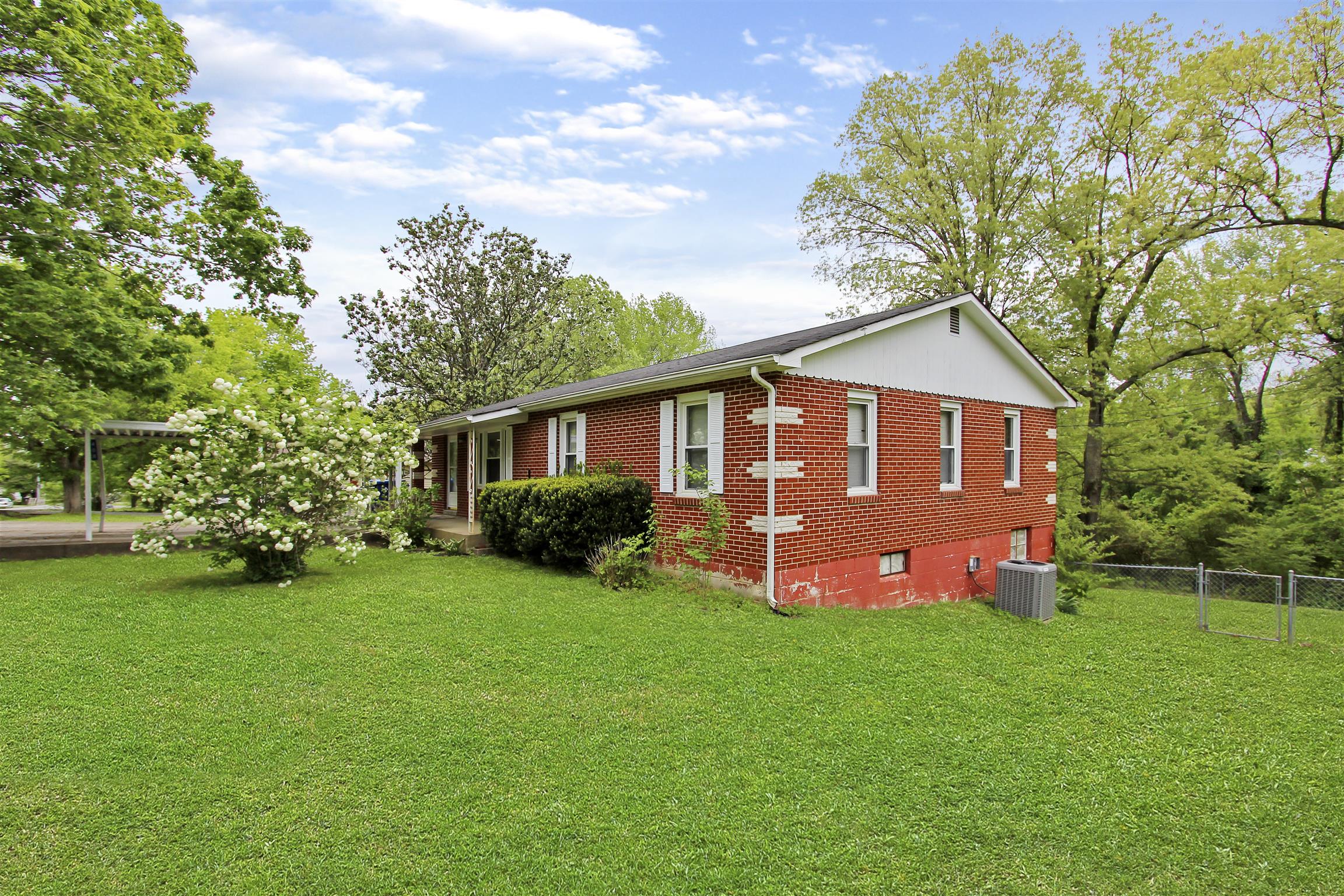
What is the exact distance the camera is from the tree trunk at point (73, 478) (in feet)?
69.5

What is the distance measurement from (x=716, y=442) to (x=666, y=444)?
1104 millimetres

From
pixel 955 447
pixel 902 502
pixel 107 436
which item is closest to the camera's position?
A: pixel 902 502

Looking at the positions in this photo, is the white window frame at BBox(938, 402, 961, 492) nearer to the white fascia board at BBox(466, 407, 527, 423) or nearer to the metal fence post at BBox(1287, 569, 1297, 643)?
the metal fence post at BBox(1287, 569, 1297, 643)

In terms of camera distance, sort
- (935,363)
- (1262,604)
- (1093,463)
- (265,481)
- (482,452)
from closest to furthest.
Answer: (265,481) < (935,363) < (1262,604) < (482,452) < (1093,463)

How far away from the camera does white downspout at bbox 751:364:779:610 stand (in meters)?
8.25

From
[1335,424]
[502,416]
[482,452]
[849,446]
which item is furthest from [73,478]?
[1335,424]

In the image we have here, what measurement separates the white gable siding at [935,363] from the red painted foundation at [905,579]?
8.82ft

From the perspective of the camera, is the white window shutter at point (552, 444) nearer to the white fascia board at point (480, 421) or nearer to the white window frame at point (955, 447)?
the white fascia board at point (480, 421)

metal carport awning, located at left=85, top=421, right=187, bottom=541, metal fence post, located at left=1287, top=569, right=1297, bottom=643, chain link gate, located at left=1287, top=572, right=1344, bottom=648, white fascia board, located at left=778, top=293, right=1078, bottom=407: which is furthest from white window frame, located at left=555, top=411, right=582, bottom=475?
chain link gate, located at left=1287, top=572, right=1344, bottom=648

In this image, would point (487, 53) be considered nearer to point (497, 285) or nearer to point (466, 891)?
point (466, 891)

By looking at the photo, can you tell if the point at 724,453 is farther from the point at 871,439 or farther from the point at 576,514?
the point at 576,514

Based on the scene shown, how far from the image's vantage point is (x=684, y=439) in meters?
9.84

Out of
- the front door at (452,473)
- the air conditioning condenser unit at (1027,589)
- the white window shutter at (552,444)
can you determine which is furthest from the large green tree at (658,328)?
the air conditioning condenser unit at (1027,589)

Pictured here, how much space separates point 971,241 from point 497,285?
1742 cm
